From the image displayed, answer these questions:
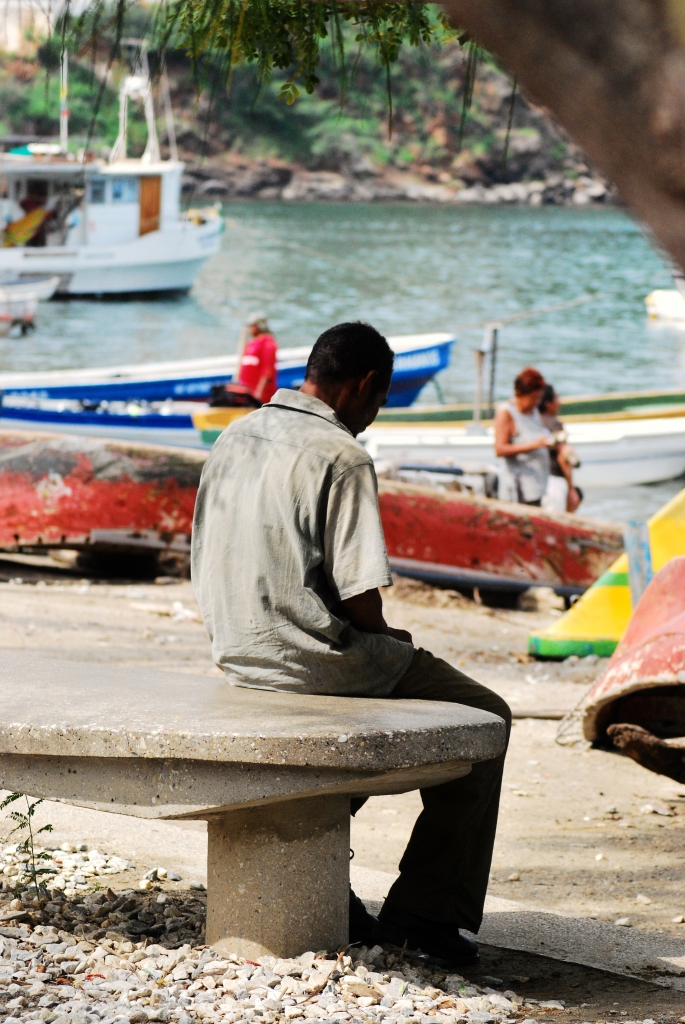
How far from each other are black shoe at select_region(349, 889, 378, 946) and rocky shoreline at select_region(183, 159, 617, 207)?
83943 mm

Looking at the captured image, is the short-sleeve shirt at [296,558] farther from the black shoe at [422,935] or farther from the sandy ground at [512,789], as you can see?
the black shoe at [422,935]

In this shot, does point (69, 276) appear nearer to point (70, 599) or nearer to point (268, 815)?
point (70, 599)

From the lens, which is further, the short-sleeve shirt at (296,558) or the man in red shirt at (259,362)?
the man in red shirt at (259,362)

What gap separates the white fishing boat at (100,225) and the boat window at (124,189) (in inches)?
1.1

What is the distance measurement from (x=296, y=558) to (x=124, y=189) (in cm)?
3473

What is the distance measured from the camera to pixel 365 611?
316 cm

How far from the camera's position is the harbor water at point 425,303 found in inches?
1172

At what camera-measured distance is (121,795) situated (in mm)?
2949

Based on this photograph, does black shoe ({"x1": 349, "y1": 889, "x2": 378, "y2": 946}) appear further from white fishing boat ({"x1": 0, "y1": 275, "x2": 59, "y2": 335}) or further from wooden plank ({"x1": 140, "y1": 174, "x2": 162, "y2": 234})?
wooden plank ({"x1": 140, "y1": 174, "x2": 162, "y2": 234})

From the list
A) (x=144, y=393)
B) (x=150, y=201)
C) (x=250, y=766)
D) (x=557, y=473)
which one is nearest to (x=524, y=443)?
(x=557, y=473)

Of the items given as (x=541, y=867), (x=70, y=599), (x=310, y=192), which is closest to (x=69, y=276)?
(x=70, y=599)

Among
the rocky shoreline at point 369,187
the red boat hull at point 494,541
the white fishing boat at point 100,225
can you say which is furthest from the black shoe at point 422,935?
the rocky shoreline at point 369,187

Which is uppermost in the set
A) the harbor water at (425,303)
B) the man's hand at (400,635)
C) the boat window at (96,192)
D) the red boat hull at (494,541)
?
the boat window at (96,192)

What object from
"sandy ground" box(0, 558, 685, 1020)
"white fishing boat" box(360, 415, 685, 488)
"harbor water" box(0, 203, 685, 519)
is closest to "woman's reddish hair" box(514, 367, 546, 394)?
"sandy ground" box(0, 558, 685, 1020)
